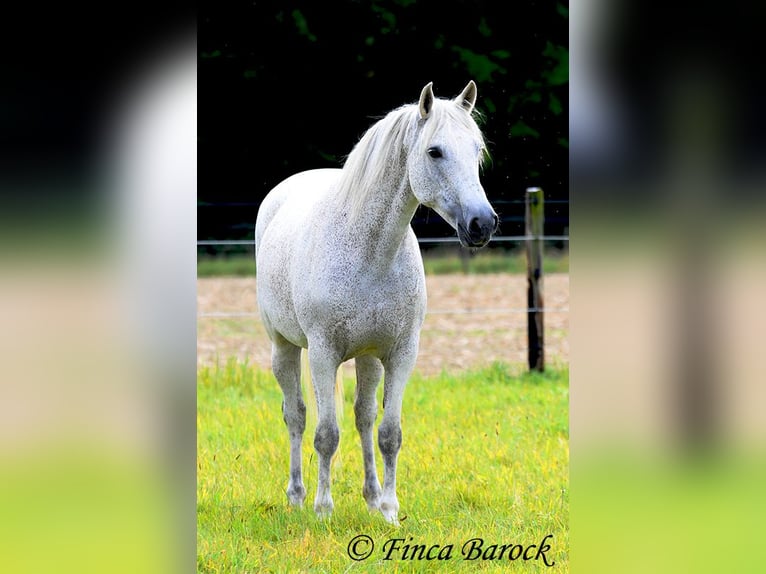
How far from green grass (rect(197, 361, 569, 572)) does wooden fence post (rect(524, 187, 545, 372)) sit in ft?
3.64

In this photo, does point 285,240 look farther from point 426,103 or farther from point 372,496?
point 372,496

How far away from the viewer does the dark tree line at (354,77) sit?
3.29 m

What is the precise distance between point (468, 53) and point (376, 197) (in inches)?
35.2

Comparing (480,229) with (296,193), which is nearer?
(480,229)

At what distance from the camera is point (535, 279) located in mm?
7078

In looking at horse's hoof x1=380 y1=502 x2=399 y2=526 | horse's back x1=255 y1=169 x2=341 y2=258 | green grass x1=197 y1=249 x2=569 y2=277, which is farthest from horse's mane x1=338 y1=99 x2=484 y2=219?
green grass x1=197 y1=249 x2=569 y2=277

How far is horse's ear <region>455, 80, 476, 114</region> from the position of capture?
3.16m

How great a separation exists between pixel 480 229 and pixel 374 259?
0.66 m

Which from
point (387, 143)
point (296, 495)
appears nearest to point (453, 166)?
point (387, 143)

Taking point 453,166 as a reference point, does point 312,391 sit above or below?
below

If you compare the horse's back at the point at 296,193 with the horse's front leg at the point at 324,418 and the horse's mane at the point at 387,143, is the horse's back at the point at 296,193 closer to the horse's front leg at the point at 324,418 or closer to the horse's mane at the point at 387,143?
the horse's mane at the point at 387,143

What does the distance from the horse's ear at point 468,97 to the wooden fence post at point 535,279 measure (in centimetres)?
371
